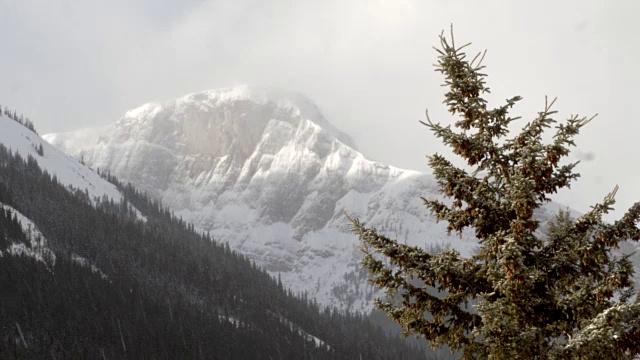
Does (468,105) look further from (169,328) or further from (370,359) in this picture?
(370,359)

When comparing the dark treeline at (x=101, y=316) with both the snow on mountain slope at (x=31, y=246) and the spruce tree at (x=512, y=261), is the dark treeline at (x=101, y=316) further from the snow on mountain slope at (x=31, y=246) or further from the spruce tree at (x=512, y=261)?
the spruce tree at (x=512, y=261)

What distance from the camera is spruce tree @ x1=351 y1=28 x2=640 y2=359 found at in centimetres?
1079

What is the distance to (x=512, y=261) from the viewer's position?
423 inches

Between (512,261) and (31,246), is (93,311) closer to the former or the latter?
(31,246)

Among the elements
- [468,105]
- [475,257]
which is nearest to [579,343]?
[475,257]

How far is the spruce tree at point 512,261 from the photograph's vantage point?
10789mm

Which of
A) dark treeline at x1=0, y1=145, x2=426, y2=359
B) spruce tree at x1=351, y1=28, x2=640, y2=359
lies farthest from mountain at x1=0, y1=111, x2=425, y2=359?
spruce tree at x1=351, y1=28, x2=640, y2=359

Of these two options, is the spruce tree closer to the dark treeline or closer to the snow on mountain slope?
the dark treeline

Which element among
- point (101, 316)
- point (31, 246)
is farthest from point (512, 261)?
point (31, 246)

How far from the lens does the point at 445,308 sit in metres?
12.5

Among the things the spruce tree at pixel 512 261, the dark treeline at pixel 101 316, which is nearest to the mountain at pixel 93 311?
the dark treeline at pixel 101 316

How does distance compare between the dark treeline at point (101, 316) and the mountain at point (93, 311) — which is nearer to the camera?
the dark treeline at point (101, 316)

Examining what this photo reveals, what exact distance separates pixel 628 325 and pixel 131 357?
479ft

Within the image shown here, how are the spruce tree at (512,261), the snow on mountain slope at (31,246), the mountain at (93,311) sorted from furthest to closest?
the snow on mountain slope at (31,246) < the mountain at (93,311) < the spruce tree at (512,261)
